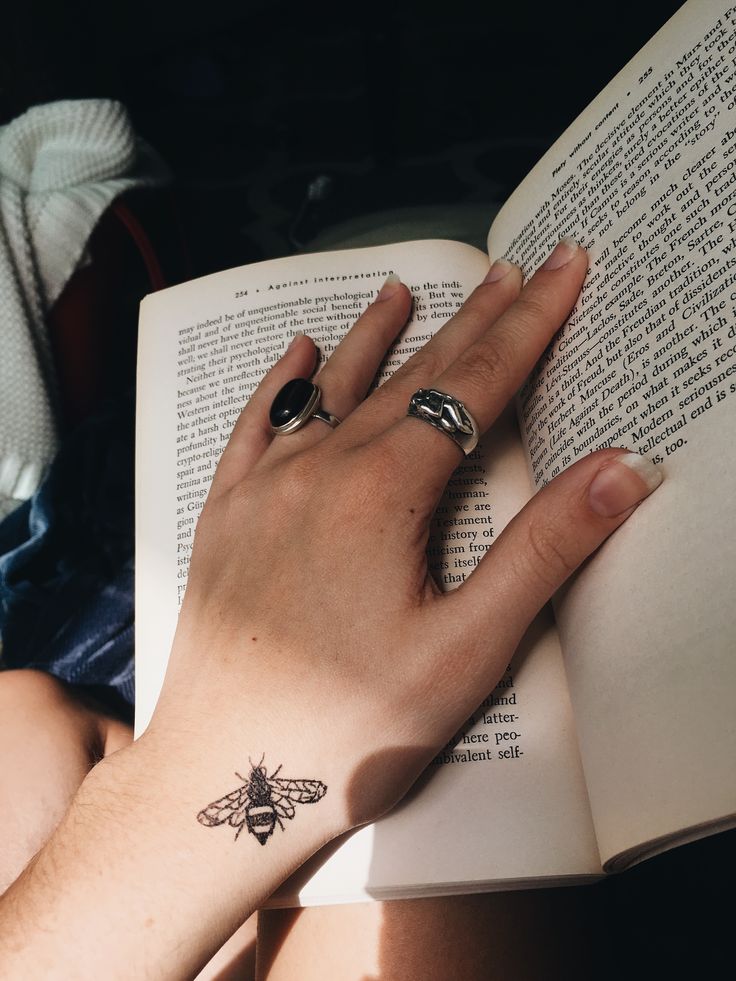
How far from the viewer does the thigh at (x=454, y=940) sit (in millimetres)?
620

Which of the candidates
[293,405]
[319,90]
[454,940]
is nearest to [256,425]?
[293,405]

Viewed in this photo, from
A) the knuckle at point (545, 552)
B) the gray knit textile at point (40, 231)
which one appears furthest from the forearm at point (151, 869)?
the gray knit textile at point (40, 231)

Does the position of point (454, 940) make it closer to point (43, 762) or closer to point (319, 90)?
point (43, 762)

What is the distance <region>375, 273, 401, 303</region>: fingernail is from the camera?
0.78 m

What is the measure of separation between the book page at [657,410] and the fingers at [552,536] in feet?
0.08

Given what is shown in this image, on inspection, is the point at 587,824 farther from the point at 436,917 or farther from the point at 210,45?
the point at 210,45

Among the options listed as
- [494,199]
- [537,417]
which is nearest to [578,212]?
[537,417]

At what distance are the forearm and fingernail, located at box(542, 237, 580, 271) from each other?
0.51 metres

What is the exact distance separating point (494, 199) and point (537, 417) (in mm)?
1293

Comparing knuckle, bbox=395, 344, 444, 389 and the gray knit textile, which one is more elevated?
the gray knit textile

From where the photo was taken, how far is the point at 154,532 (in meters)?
0.76

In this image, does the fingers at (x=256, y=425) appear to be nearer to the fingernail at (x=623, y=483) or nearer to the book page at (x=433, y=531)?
the book page at (x=433, y=531)

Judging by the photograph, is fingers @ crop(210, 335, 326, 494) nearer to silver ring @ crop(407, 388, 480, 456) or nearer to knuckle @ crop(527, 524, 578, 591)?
silver ring @ crop(407, 388, 480, 456)

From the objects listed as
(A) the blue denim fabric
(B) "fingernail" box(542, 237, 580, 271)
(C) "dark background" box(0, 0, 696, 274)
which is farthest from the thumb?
(C) "dark background" box(0, 0, 696, 274)
